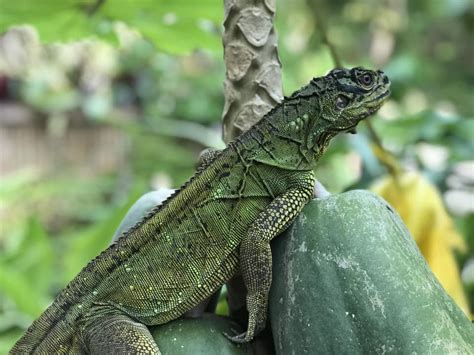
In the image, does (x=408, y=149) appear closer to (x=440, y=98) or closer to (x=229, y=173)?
(x=229, y=173)

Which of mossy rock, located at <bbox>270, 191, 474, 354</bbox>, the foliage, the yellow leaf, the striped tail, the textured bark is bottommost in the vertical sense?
mossy rock, located at <bbox>270, 191, 474, 354</bbox>

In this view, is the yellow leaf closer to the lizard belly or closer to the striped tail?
the lizard belly

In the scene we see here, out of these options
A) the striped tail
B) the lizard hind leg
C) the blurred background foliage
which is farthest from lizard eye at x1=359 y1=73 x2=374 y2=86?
the striped tail

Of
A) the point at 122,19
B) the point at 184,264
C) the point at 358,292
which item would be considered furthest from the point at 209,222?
the point at 122,19

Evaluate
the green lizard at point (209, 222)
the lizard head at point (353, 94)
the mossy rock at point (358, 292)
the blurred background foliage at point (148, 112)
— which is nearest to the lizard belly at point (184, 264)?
the green lizard at point (209, 222)

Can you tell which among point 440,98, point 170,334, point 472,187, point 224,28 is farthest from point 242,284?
point 440,98

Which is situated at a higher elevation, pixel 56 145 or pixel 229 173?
pixel 56 145

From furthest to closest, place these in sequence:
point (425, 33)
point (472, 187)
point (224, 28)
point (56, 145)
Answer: point (425, 33)
point (56, 145)
point (472, 187)
point (224, 28)

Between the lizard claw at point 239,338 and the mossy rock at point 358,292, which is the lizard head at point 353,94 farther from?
the lizard claw at point 239,338
